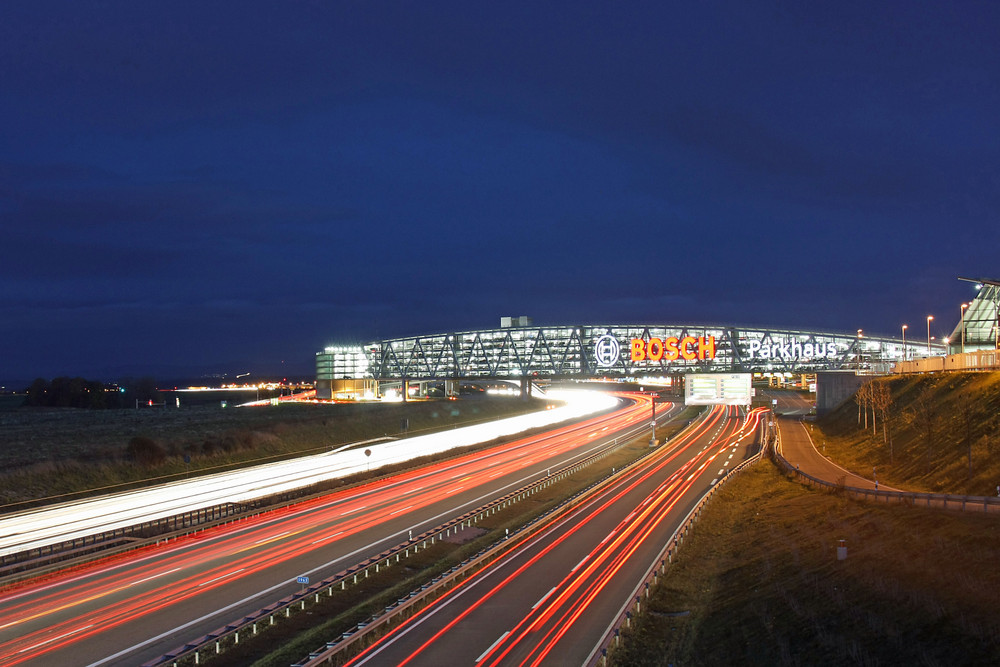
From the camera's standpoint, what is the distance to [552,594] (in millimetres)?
24375

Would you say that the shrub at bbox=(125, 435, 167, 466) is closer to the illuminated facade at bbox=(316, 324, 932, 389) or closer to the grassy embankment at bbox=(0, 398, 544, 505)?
the grassy embankment at bbox=(0, 398, 544, 505)

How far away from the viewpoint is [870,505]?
31.0 meters

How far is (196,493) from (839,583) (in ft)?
118

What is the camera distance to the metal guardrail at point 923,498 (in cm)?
2448

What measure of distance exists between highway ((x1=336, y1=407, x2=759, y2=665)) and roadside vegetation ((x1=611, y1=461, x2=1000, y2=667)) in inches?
55.7

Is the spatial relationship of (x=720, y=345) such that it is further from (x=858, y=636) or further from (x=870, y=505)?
(x=858, y=636)

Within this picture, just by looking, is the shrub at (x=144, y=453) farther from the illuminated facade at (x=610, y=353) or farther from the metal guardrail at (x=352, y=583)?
the illuminated facade at (x=610, y=353)

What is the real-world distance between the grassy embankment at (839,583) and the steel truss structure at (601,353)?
42738 mm

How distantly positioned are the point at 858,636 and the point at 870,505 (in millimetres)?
14615

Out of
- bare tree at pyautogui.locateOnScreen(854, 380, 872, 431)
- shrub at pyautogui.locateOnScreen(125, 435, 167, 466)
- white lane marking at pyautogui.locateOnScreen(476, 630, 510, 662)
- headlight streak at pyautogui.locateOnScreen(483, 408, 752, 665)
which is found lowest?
headlight streak at pyautogui.locateOnScreen(483, 408, 752, 665)

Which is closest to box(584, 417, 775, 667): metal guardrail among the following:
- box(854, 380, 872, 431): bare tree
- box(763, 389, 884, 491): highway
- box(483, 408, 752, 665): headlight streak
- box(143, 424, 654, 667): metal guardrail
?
box(483, 408, 752, 665): headlight streak

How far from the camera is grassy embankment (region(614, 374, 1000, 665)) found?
17.5 meters

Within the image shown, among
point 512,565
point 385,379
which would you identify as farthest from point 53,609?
point 385,379

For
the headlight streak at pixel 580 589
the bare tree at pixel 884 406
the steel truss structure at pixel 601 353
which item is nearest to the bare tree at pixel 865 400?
the bare tree at pixel 884 406
